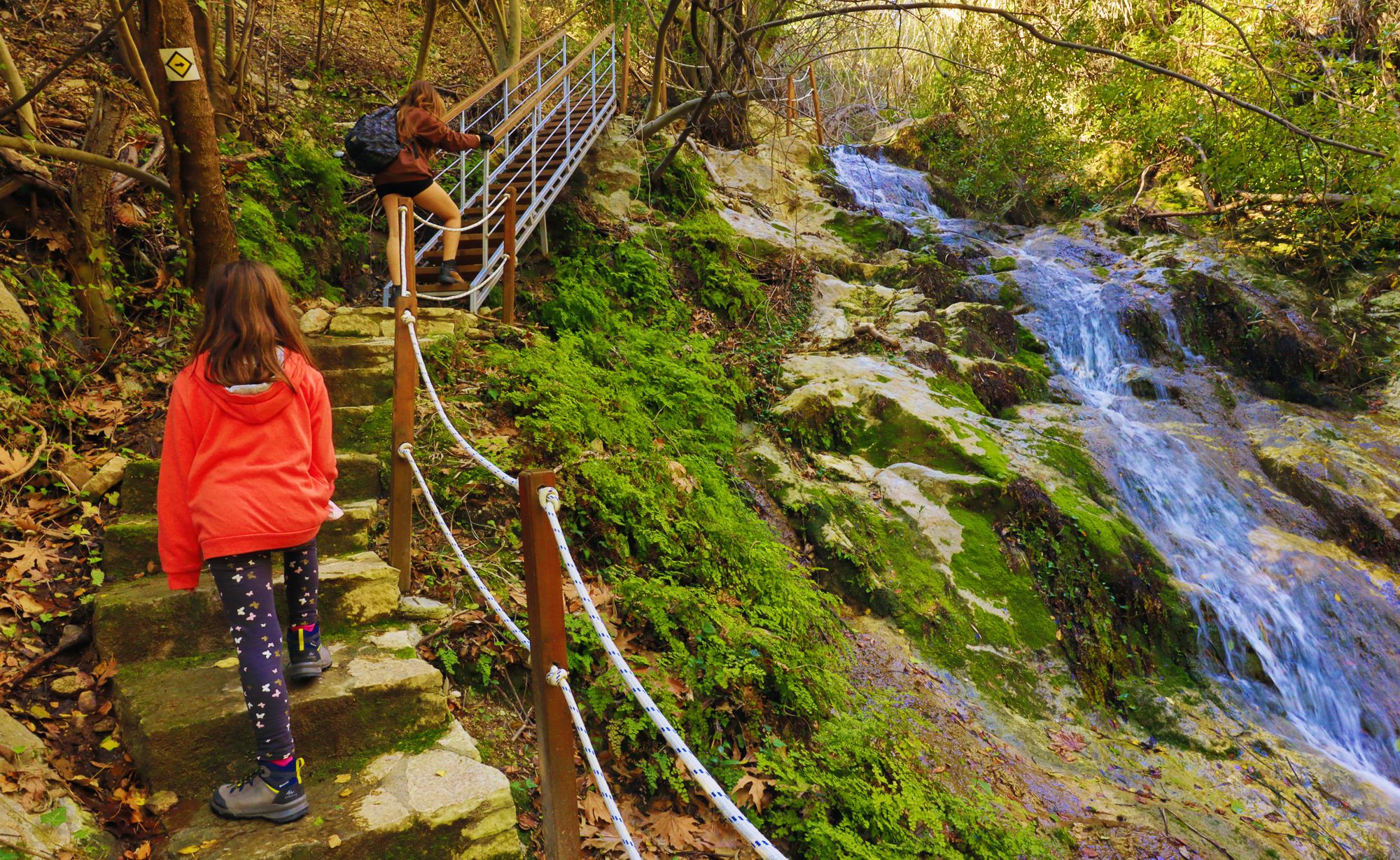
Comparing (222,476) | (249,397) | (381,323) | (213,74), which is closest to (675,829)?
(222,476)

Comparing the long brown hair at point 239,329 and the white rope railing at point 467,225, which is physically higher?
the white rope railing at point 467,225

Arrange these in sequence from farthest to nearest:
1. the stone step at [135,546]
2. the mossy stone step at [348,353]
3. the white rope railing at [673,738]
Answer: the mossy stone step at [348,353]
the stone step at [135,546]
the white rope railing at [673,738]

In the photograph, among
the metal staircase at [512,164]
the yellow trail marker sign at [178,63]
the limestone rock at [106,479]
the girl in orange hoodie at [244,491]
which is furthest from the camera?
the metal staircase at [512,164]

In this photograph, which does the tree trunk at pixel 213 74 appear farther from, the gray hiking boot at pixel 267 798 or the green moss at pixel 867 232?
the green moss at pixel 867 232

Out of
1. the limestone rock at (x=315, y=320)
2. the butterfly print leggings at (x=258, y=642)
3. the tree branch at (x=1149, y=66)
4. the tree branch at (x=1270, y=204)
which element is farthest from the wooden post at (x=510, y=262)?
the tree branch at (x=1270, y=204)

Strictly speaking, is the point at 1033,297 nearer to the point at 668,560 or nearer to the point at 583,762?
the point at 668,560

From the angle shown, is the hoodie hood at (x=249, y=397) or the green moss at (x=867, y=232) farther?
the green moss at (x=867, y=232)

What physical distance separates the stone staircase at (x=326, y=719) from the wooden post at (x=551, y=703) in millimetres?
647

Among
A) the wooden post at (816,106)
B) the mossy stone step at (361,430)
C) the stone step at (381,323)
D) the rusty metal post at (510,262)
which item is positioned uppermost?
the wooden post at (816,106)

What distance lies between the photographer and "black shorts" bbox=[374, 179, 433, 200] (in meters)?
5.67

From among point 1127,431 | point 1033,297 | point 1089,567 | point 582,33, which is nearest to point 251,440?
point 1089,567

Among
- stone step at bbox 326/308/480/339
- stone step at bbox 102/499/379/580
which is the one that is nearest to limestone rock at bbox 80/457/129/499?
stone step at bbox 102/499/379/580

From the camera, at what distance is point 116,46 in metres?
6.47

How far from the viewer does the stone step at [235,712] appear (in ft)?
7.98
